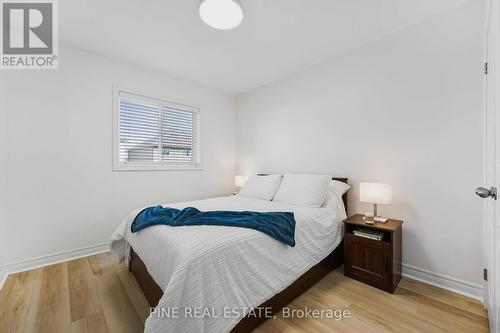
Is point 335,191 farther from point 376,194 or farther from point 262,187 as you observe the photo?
point 262,187

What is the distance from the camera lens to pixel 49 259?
7.84 ft

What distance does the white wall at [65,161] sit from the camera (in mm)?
2225

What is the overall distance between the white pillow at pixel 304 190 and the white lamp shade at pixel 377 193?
1.34 ft

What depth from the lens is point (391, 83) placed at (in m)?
2.30

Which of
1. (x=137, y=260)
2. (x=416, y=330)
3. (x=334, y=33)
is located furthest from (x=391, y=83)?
(x=137, y=260)

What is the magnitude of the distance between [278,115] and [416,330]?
290 centimetres

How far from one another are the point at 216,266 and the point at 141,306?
94cm

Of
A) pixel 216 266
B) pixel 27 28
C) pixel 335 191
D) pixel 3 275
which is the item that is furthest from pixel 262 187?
pixel 27 28

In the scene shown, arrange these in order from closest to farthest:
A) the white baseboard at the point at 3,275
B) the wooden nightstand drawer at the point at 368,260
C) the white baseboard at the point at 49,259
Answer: the wooden nightstand drawer at the point at 368,260 → the white baseboard at the point at 3,275 → the white baseboard at the point at 49,259

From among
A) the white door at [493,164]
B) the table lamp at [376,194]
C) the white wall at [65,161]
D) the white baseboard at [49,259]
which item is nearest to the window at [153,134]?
the white wall at [65,161]

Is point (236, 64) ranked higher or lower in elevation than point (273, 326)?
higher

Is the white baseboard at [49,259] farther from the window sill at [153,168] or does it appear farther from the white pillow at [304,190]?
the white pillow at [304,190]

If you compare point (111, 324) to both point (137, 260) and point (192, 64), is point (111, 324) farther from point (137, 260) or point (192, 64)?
point (192, 64)


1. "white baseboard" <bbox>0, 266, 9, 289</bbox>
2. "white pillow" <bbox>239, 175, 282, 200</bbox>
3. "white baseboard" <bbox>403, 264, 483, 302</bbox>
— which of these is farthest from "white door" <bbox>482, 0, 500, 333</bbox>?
"white baseboard" <bbox>0, 266, 9, 289</bbox>
